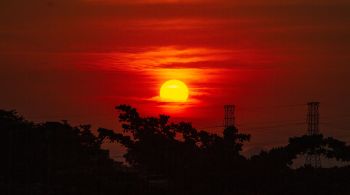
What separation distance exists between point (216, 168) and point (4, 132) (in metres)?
14.9

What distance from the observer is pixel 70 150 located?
175 feet

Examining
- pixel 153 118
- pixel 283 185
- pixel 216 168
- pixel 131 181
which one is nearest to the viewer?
pixel 131 181

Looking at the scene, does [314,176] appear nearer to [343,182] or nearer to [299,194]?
[343,182]

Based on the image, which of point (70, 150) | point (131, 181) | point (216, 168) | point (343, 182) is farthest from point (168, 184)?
point (343, 182)

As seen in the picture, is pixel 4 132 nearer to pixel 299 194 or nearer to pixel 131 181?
pixel 131 181

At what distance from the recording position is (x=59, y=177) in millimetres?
45344

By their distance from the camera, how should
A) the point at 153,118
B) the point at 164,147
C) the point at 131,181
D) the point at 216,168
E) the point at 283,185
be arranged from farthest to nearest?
the point at 153,118 → the point at 164,147 → the point at 216,168 → the point at 283,185 → the point at 131,181

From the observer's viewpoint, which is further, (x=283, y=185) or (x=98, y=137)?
(x=98, y=137)

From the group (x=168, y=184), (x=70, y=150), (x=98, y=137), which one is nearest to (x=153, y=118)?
(x=98, y=137)

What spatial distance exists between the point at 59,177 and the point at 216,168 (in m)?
12.3

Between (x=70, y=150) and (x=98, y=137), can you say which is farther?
(x=98, y=137)

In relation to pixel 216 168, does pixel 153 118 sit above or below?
above

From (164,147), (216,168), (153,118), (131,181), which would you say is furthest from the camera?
(153,118)

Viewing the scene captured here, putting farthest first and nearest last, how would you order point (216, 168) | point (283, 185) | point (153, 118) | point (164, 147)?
point (153, 118) → point (164, 147) → point (216, 168) → point (283, 185)
